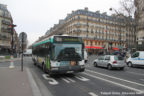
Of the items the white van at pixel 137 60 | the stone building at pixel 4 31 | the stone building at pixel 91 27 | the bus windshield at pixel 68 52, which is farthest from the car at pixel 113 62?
the stone building at pixel 4 31

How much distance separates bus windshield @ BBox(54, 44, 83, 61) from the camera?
824cm

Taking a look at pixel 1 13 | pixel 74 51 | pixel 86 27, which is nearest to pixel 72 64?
pixel 74 51

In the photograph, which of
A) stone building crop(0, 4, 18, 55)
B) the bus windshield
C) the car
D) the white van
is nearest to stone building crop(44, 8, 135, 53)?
stone building crop(0, 4, 18, 55)

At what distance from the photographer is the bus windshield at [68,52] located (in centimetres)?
824

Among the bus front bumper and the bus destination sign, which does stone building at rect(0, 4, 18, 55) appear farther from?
the bus front bumper

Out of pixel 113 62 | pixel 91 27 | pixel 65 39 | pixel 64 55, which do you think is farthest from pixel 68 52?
pixel 91 27

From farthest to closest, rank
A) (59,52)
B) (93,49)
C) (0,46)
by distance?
(93,49) < (0,46) < (59,52)

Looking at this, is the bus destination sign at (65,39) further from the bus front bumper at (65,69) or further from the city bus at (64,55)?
the bus front bumper at (65,69)

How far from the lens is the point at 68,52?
8.47m

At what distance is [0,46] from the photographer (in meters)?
53.6

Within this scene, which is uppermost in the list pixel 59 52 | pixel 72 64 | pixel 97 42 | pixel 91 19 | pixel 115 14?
pixel 91 19

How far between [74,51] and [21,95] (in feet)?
15.0

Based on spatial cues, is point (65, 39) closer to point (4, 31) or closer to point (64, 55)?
point (64, 55)

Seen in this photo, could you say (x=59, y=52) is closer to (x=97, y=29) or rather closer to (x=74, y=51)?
(x=74, y=51)
